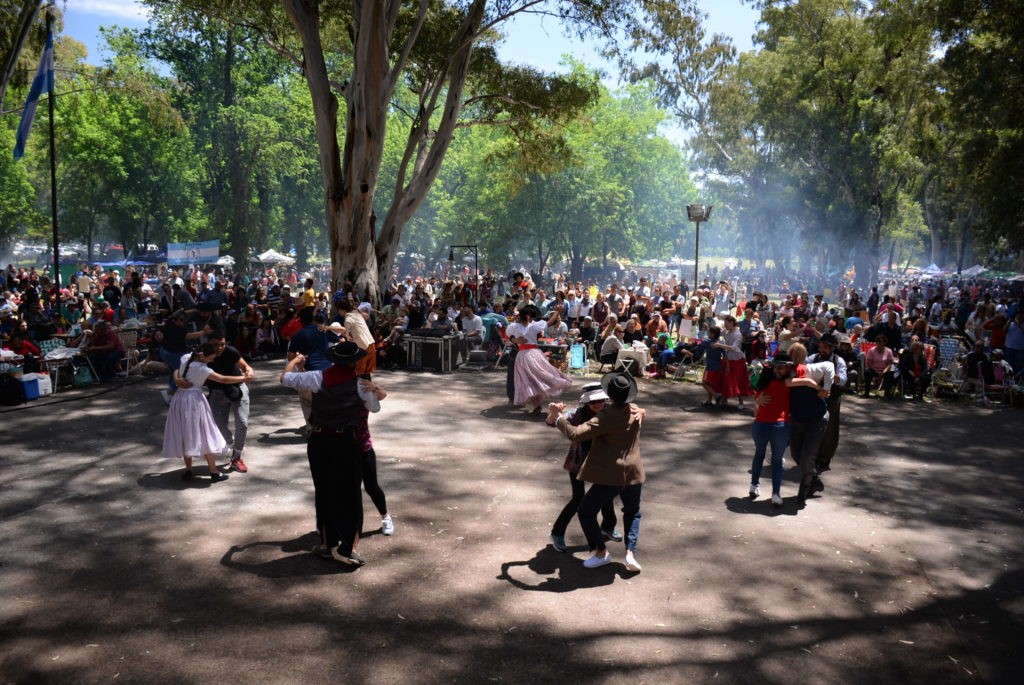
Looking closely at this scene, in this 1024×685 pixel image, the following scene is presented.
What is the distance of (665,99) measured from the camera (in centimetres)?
4725

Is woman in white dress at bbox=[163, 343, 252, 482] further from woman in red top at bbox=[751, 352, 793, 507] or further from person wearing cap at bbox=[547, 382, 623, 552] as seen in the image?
woman in red top at bbox=[751, 352, 793, 507]

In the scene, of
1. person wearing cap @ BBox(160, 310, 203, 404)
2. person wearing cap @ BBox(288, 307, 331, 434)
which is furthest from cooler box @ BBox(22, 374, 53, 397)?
person wearing cap @ BBox(288, 307, 331, 434)

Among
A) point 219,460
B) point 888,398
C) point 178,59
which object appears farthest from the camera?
point 178,59

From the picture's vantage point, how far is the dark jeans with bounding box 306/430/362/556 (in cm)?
659

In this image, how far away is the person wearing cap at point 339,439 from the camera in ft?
21.4

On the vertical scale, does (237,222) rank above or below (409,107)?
below

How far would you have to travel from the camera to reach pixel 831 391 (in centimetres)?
934

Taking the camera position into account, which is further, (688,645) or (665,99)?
(665,99)

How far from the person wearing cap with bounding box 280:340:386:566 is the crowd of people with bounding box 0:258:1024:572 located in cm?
1

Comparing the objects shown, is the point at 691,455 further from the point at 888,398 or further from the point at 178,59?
the point at 178,59

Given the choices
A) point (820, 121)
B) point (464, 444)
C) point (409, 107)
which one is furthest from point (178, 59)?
point (464, 444)

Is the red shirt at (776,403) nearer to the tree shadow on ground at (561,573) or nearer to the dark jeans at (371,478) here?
the tree shadow on ground at (561,573)

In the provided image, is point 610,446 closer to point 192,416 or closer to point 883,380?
point 192,416

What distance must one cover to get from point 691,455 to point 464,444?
301cm
